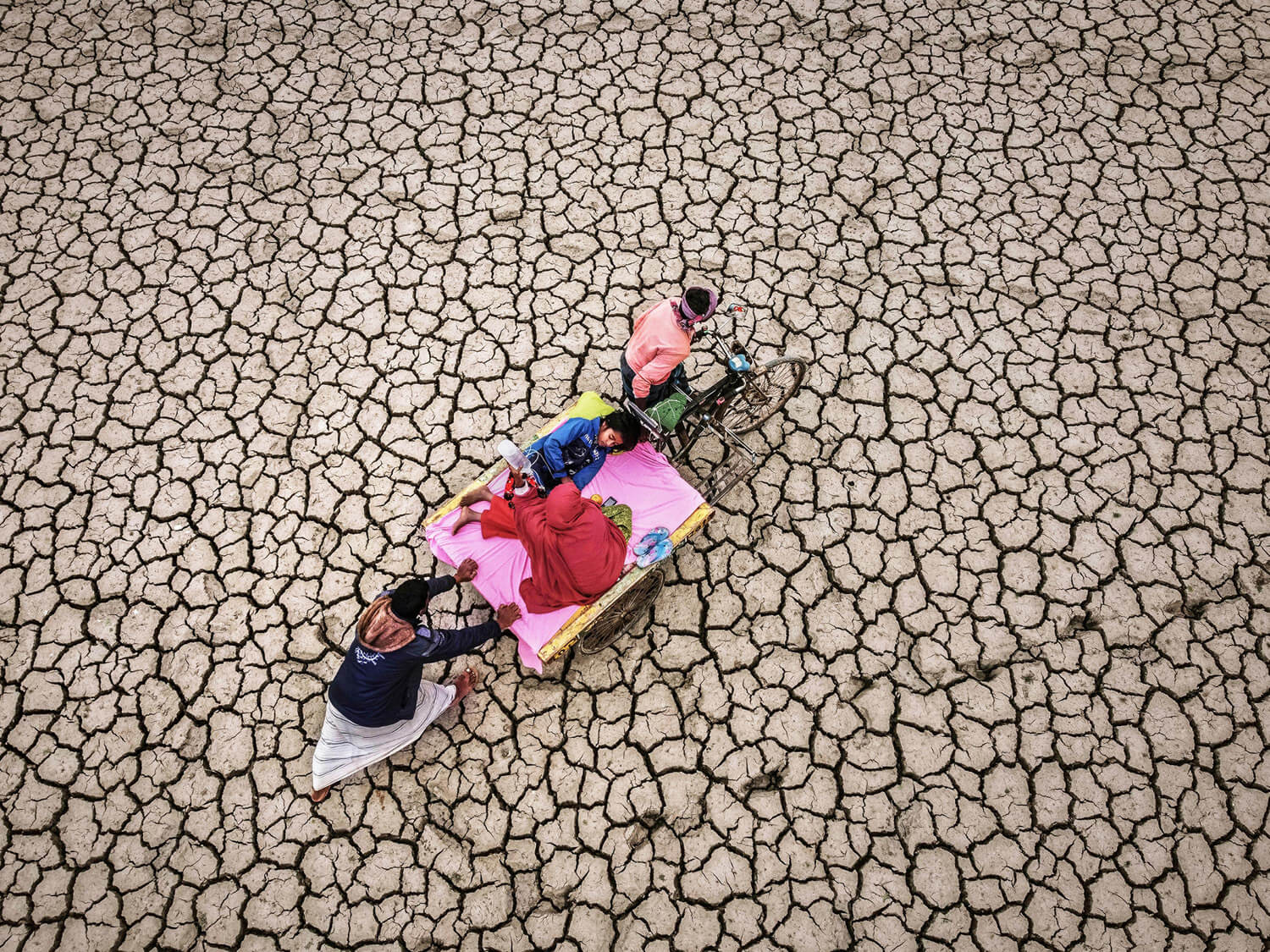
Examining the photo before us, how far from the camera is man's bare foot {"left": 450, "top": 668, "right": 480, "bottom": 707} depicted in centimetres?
439

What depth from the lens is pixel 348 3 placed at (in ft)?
22.8

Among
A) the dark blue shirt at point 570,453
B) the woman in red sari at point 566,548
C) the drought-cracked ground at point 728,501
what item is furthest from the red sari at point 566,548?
the drought-cracked ground at point 728,501

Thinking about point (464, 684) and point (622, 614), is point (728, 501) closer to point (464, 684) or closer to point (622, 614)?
point (622, 614)

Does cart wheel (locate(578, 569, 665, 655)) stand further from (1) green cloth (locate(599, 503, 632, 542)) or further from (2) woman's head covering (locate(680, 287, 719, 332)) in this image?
(2) woman's head covering (locate(680, 287, 719, 332))

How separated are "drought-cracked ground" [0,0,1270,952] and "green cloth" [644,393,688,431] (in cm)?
103

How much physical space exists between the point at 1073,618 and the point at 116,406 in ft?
21.3

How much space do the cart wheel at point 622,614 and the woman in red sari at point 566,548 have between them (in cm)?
35

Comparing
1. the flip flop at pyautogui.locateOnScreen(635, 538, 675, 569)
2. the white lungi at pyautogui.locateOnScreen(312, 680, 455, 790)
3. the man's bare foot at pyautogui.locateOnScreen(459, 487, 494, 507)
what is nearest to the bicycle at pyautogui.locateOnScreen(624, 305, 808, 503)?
the flip flop at pyautogui.locateOnScreen(635, 538, 675, 569)

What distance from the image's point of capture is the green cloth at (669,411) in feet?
13.8

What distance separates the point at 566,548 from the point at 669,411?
1.01 m

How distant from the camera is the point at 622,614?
443 cm

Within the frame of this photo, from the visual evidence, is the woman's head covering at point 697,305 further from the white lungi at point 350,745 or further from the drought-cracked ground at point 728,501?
the white lungi at point 350,745

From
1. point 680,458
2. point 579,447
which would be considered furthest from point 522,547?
point 680,458

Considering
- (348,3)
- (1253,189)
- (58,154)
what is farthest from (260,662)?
(1253,189)
